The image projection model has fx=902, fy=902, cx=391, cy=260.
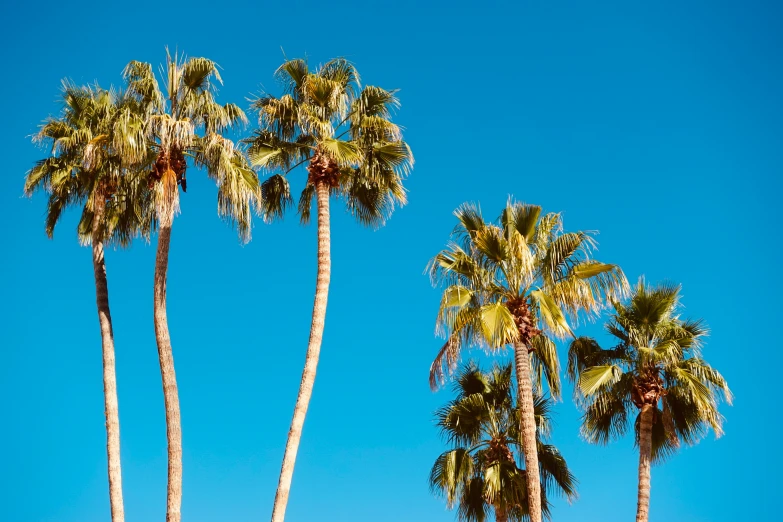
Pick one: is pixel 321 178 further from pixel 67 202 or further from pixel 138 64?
pixel 67 202

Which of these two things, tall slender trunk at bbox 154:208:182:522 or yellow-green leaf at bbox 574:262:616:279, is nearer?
tall slender trunk at bbox 154:208:182:522

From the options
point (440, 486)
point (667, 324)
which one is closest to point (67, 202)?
point (440, 486)

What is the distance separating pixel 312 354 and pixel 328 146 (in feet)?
16.1

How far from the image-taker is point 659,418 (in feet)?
73.8

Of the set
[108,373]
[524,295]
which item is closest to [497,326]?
[524,295]

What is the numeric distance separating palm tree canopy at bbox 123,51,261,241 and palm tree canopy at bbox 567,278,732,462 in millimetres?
9180

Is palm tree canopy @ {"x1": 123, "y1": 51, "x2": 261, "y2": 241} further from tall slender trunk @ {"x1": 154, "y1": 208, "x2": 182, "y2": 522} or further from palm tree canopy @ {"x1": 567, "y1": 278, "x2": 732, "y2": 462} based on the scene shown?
palm tree canopy @ {"x1": 567, "y1": 278, "x2": 732, "y2": 462}

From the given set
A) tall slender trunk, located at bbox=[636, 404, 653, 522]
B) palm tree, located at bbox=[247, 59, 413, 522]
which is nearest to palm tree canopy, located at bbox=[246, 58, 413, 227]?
palm tree, located at bbox=[247, 59, 413, 522]

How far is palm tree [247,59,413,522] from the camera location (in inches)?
837

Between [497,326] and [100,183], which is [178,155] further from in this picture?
[497,326]

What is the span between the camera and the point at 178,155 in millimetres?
20453

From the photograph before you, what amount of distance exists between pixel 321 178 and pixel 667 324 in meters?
9.46

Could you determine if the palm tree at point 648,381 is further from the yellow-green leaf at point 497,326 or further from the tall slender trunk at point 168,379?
the tall slender trunk at point 168,379

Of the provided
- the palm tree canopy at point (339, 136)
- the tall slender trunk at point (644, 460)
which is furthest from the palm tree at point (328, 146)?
the tall slender trunk at point (644, 460)
